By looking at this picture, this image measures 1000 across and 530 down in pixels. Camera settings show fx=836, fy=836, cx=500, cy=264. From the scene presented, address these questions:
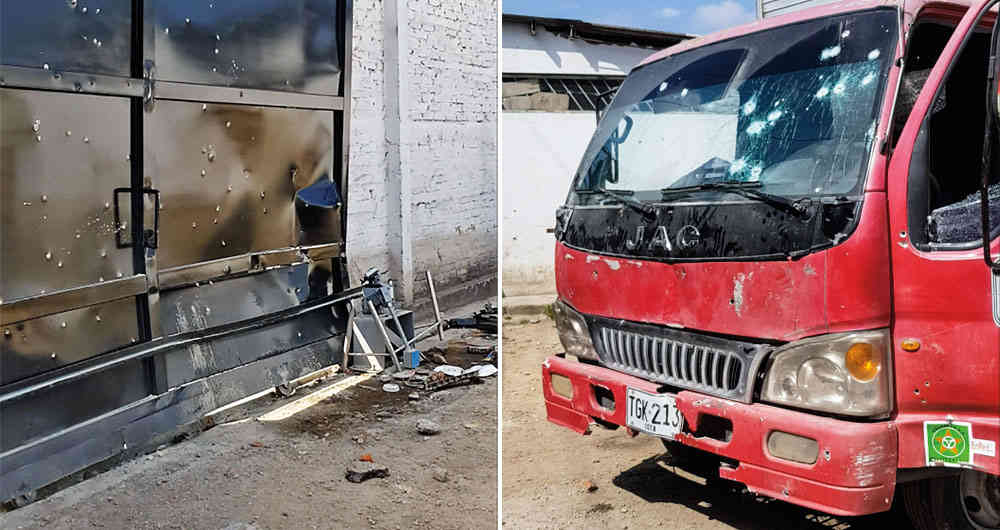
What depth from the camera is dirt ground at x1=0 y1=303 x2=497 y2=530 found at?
3.62m

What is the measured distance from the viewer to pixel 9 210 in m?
3.03

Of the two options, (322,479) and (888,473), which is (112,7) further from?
(888,473)

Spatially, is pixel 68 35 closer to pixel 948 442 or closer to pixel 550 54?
pixel 948 442

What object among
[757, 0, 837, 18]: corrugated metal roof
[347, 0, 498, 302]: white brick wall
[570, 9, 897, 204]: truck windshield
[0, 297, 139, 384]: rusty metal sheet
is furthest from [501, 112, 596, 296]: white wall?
[0, 297, 139, 384]: rusty metal sheet

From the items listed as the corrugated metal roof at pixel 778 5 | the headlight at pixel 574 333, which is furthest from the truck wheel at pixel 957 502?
the corrugated metal roof at pixel 778 5

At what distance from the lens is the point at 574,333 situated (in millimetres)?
3717

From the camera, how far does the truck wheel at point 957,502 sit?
284cm

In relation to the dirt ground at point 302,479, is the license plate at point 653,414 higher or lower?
higher

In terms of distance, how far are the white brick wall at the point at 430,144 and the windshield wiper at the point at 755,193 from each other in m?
4.28

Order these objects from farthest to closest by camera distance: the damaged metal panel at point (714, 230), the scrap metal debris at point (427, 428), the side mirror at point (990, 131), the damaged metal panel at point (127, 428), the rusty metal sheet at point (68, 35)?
the scrap metal debris at point (427, 428)
the damaged metal panel at point (127, 428)
the rusty metal sheet at point (68, 35)
the damaged metal panel at point (714, 230)
the side mirror at point (990, 131)

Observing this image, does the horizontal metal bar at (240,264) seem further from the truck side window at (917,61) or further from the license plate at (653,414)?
the truck side window at (917,61)

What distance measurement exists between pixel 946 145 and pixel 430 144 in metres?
5.57

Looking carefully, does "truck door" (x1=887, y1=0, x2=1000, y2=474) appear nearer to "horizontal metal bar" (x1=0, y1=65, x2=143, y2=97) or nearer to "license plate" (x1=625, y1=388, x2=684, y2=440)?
"license plate" (x1=625, y1=388, x2=684, y2=440)

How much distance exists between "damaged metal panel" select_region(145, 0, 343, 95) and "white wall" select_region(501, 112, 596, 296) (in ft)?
12.7
